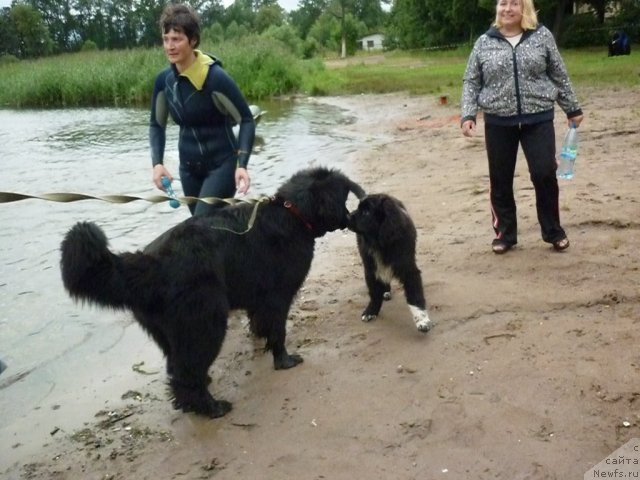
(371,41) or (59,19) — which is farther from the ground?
(59,19)

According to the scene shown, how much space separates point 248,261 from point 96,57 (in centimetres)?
2802

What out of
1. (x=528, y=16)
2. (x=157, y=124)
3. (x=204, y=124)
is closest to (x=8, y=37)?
(x=157, y=124)

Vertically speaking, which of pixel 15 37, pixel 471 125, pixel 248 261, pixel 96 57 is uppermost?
pixel 15 37

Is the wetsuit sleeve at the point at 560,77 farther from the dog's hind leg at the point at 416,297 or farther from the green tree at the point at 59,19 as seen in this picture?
the green tree at the point at 59,19

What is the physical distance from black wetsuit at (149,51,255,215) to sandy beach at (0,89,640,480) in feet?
3.82

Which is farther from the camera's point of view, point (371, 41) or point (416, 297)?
point (371, 41)

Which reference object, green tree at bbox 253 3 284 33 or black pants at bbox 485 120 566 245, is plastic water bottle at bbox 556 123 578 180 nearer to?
black pants at bbox 485 120 566 245

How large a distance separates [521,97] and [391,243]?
1612 millimetres

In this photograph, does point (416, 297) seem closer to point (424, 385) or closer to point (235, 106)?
point (424, 385)

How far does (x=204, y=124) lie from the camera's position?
438cm

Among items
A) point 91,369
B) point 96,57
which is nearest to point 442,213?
point 91,369

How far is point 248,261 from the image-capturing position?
3734 millimetres

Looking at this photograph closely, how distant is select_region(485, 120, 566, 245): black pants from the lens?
4879 mm

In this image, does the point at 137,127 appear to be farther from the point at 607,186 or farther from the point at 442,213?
the point at 607,186
